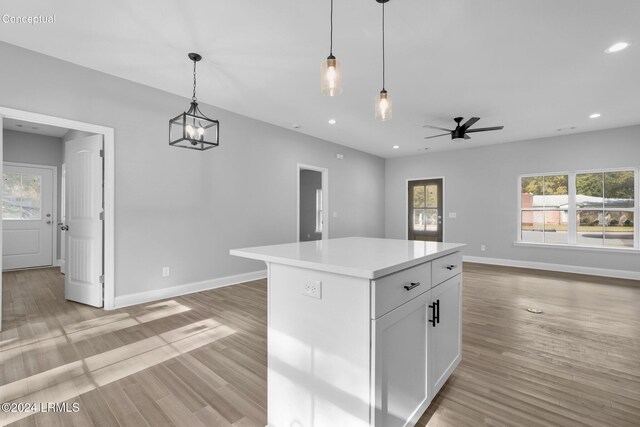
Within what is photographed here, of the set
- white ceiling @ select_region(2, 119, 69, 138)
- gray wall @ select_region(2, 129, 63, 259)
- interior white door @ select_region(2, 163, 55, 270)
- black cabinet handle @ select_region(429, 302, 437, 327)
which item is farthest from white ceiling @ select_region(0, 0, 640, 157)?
interior white door @ select_region(2, 163, 55, 270)

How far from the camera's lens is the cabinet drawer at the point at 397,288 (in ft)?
3.75

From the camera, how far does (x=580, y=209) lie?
5648 mm

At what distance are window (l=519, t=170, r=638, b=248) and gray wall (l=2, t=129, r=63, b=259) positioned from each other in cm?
967

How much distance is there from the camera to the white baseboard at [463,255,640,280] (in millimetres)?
5142

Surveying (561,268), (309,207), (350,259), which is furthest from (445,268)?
(309,207)

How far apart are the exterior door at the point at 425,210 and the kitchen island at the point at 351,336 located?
6.20m

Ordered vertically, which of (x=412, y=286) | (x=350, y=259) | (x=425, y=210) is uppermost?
(x=425, y=210)

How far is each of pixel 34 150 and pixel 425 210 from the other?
8614mm

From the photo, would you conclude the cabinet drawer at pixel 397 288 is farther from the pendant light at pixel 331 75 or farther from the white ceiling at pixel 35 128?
the white ceiling at pixel 35 128

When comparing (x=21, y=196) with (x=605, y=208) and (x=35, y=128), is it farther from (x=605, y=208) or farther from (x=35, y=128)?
(x=605, y=208)

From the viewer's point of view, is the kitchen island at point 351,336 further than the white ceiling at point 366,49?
No

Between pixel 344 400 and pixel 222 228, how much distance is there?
143 inches

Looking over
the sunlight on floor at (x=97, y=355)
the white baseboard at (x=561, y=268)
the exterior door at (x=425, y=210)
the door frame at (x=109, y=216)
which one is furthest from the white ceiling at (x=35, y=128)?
the white baseboard at (x=561, y=268)

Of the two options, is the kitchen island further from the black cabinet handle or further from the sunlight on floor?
the sunlight on floor
